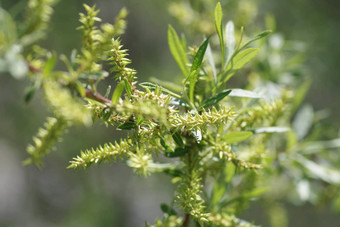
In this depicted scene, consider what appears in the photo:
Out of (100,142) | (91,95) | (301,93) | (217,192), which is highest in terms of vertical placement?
(301,93)

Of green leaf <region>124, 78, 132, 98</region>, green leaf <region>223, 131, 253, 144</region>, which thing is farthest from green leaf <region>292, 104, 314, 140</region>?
green leaf <region>124, 78, 132, 98</region>

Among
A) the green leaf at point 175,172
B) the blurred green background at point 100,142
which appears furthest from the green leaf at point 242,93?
the blurred green background at point 100,142

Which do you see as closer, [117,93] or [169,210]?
[117,93]

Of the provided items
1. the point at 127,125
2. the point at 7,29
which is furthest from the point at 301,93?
the point at 7,29

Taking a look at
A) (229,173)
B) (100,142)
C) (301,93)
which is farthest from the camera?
(100,142)

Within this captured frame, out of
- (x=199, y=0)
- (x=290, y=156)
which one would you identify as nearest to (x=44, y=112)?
(x=199, y=0)

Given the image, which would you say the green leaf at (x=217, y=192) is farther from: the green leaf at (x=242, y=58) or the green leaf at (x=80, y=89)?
the green leaf at (x=80, y=89)

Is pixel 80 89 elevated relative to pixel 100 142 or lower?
elevated

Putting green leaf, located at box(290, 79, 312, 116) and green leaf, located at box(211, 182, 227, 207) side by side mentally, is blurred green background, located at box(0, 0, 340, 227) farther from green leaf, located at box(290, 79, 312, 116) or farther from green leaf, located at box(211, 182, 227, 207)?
green leaf, located at box(211, 182, 227, 207)

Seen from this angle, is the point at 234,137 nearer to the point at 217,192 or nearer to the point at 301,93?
the point at 217,192
